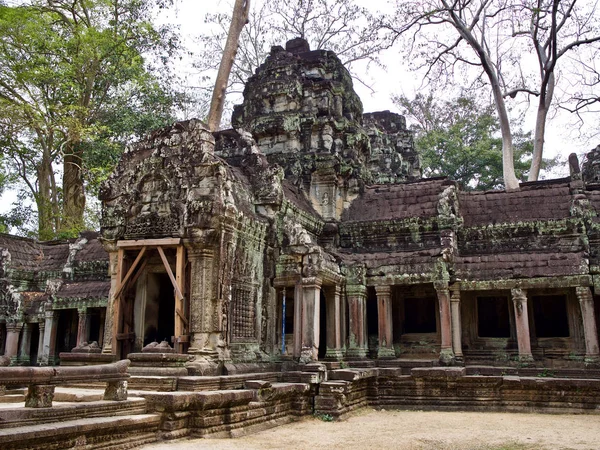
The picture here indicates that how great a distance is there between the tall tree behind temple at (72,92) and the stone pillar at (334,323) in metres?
13.0

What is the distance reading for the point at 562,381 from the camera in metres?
11.1

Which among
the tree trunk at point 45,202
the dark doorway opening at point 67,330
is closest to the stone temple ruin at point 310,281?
the dark doorway opening at point 67,330

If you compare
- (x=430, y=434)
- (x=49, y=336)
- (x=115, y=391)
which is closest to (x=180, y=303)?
(x=115, y=391)

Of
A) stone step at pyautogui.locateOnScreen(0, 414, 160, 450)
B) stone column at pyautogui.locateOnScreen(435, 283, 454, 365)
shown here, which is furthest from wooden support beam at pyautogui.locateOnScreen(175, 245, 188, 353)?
stone column at pyautogui.locateOnScreen(435, 283, 454, 365)

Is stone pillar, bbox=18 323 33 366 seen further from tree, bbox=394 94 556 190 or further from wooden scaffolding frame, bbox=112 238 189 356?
tree, bbox=394 94 556 190

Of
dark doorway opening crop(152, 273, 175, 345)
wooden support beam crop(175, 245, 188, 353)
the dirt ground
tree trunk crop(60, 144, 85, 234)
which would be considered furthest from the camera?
tree trunk crop(60, 144, 85, 234)

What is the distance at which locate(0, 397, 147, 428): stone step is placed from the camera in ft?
18.5

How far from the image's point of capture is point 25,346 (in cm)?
1839

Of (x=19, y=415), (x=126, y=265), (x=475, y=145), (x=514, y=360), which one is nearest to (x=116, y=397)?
(x=19, y=415)

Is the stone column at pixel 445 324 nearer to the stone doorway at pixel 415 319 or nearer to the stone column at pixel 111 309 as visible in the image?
the stone doorway at pixel 415 319

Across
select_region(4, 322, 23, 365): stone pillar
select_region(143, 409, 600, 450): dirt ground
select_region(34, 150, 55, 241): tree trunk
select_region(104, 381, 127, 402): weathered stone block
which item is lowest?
select_region(143, 409, 600, 450): dirt ground

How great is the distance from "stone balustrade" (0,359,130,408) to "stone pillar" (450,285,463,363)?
794 cm

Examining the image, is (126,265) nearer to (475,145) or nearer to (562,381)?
(562,381)

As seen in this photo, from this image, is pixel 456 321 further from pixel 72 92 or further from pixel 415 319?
pixel 72 92
